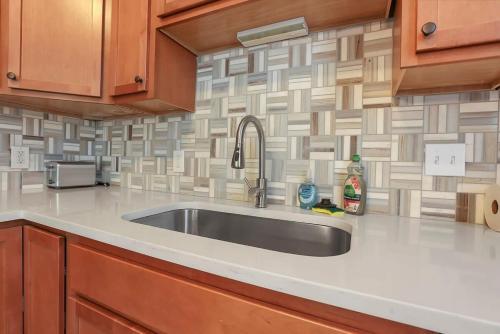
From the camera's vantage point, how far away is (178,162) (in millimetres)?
1379

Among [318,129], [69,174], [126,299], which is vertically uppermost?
[318,129]

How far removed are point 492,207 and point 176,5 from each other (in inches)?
49.0

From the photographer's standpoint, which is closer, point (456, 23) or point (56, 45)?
point (456, 23)

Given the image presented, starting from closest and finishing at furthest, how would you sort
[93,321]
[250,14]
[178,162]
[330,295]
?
[330,295] → [93,321] → [250,14] → [178,162]

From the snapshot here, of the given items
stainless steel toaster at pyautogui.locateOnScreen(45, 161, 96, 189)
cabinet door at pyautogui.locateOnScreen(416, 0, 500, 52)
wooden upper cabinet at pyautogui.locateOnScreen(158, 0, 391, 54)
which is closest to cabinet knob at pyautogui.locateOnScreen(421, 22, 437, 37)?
cabinet door at pyautogui.locateOnScreen(416, 0, 500, 52)

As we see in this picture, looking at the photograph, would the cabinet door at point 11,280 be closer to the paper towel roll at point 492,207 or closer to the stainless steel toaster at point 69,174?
the stainless steel toaster at point 69,174

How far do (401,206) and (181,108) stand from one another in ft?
3.38

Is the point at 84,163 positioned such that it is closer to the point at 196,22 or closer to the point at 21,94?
the point at 21,94

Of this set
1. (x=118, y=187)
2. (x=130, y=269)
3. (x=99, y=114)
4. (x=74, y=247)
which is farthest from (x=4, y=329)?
(x=99, y=114)

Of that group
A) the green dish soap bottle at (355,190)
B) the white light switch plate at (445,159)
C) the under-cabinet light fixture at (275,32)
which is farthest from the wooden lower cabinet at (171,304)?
the under-cabinet light fixture at (275,32)

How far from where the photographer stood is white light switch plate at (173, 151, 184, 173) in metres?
1.37

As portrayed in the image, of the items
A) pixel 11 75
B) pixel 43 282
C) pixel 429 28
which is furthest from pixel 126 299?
pixel 11 75

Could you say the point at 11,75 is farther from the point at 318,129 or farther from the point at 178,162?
the point at 318,129

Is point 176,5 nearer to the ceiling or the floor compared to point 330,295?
nearer to the ceiling
